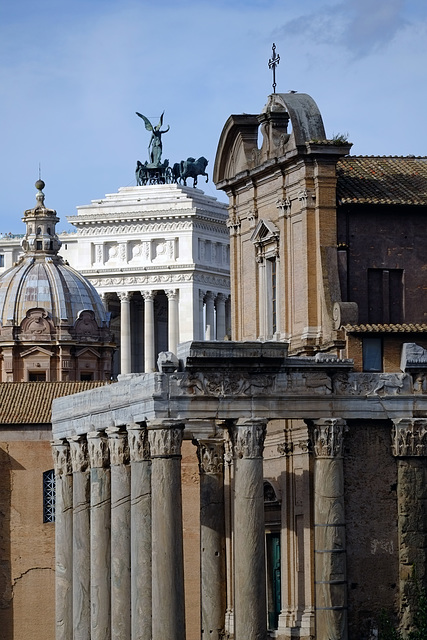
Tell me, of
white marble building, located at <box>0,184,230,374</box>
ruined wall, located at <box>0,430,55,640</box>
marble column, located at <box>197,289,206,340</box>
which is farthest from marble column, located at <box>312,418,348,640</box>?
white marble building, located at <box>0,184,230,374</box>

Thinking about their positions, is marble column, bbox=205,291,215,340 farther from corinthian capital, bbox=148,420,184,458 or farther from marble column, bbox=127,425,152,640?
corinthian capital, bbox=148,420,184,458

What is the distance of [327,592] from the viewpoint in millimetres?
47375

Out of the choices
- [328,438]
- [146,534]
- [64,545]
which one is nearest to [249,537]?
[146,534]

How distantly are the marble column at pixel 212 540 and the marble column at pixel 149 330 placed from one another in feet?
233

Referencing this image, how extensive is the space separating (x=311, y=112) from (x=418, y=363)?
271 inches

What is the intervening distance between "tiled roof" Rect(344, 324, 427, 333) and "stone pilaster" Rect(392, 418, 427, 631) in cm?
278

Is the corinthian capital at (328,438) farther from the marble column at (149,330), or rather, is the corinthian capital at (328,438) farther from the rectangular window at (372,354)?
the marble column at (149,330)

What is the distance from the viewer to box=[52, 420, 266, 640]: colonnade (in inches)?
1817

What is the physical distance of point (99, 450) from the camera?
50.8m

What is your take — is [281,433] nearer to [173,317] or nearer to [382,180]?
[382,180]

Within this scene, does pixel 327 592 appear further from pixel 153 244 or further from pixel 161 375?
pixel 153 244

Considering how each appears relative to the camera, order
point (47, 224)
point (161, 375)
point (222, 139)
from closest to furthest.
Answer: point (161, 375)
point (222, 139)
point (47, 224)

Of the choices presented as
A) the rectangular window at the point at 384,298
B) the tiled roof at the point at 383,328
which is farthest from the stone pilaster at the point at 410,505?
the rectangular window at the point at 384,298

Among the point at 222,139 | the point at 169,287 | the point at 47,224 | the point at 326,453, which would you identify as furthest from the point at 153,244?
the point at 326,453
